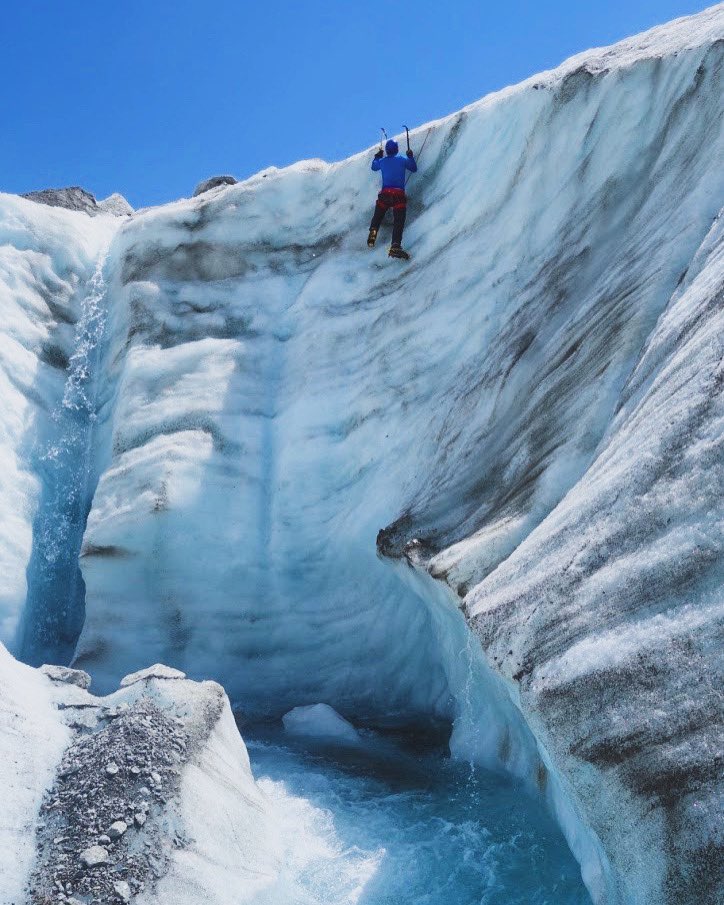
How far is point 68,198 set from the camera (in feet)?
46.0

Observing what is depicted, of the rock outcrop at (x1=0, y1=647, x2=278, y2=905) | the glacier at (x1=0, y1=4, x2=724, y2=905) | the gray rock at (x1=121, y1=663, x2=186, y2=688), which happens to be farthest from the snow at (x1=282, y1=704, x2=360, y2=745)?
the gray rock at (x1=121, y1=663, x2=186, y2=688)

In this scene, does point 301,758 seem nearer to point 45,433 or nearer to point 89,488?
point 89,488

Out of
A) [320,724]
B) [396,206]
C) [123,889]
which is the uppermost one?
[396,206]

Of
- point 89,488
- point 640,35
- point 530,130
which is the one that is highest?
point 640,35

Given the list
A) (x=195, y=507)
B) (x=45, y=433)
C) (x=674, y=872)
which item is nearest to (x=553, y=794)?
(x=674, y=872)

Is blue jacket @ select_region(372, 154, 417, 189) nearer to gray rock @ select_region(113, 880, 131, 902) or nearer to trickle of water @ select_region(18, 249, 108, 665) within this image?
trickle of water @ select_region(18, 249, 108, 665)

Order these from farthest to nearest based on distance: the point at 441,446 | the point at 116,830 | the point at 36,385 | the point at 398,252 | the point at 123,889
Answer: the point at 36,385
the point at 398,252
the point at 441,446
the point at 116,830
the point at 123,889

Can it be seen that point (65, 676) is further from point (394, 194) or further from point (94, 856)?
point (394, 194)

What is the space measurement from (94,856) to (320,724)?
12.5 feet

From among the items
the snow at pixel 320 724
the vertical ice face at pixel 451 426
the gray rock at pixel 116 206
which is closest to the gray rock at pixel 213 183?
the gray rock at pixel 116 206

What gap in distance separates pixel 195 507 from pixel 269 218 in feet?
12.8

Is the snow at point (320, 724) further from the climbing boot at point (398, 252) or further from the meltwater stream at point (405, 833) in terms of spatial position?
the climbing boot at point (398, 252)

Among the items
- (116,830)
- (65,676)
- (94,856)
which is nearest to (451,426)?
(65,676)

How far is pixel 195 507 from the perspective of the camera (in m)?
9.12
